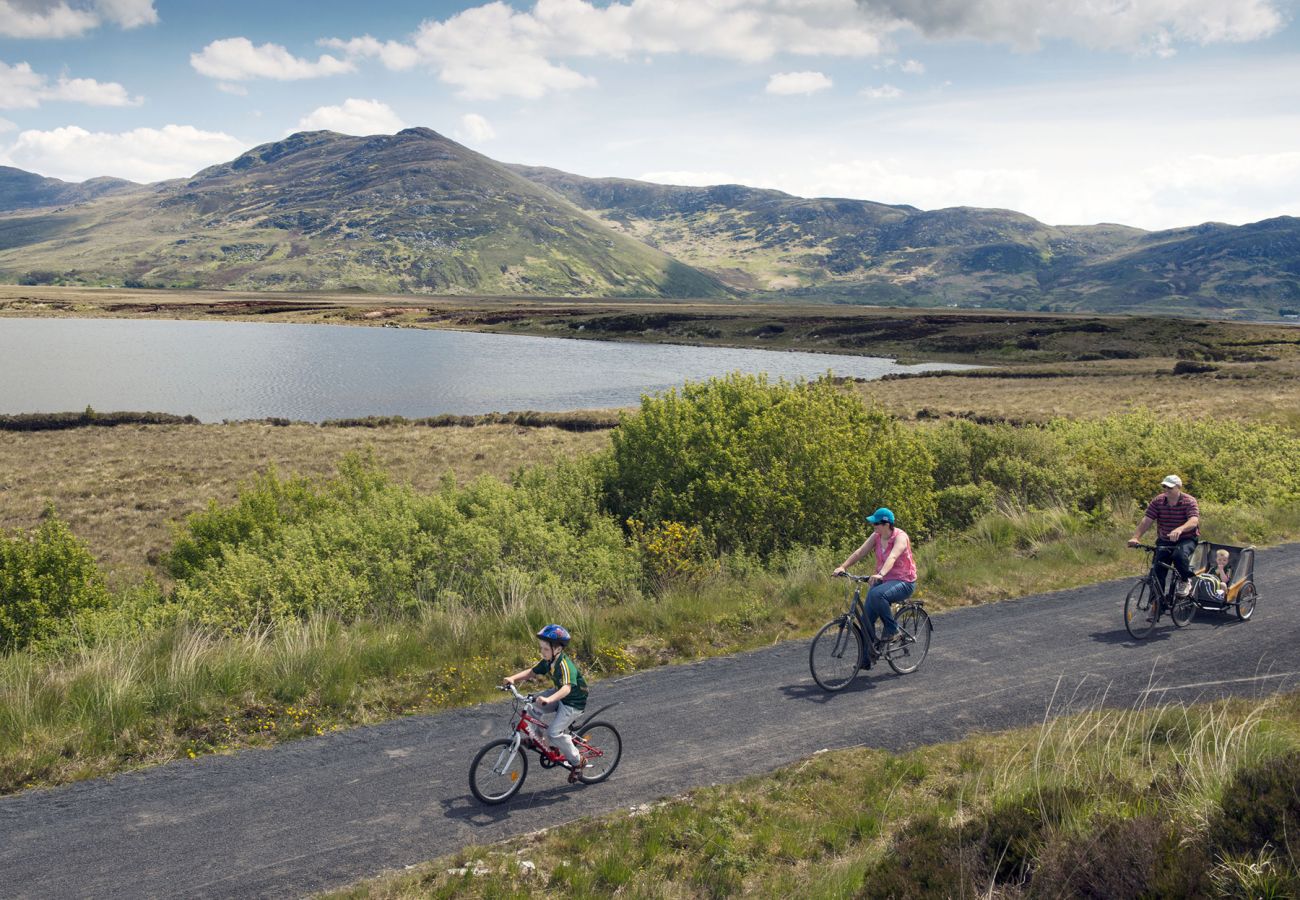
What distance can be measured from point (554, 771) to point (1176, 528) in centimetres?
1280

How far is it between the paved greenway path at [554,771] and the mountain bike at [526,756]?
0.19 metres

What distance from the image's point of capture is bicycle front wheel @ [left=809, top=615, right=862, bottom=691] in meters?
13.0

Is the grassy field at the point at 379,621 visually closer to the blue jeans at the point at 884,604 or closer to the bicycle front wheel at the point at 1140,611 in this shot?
the blue jeans at the point at 884,604

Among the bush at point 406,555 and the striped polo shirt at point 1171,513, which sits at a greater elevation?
the striped polo shirt at point 1171,513

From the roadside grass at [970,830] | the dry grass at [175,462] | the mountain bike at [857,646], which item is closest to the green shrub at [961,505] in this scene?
the mountain bike at [857,646]

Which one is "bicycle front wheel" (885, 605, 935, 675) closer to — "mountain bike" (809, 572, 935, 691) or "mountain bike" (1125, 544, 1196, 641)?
"mountain bike" (809, 572, 935, 691)

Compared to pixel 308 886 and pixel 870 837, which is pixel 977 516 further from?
pixel 308 886

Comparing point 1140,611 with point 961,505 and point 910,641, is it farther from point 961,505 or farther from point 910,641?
point 961,505

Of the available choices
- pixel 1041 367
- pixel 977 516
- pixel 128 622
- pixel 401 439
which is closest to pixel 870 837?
pixel 128 622

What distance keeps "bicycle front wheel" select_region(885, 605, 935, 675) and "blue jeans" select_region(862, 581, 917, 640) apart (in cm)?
25

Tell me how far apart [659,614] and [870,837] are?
705 cm

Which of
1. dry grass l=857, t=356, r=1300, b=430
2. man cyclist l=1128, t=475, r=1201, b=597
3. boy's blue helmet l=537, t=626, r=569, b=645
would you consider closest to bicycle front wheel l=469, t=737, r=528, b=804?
boy's blue helmet l=537, t=626, r=569, b=645

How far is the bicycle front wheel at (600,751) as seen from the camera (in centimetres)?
1021

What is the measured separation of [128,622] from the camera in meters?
16.7
